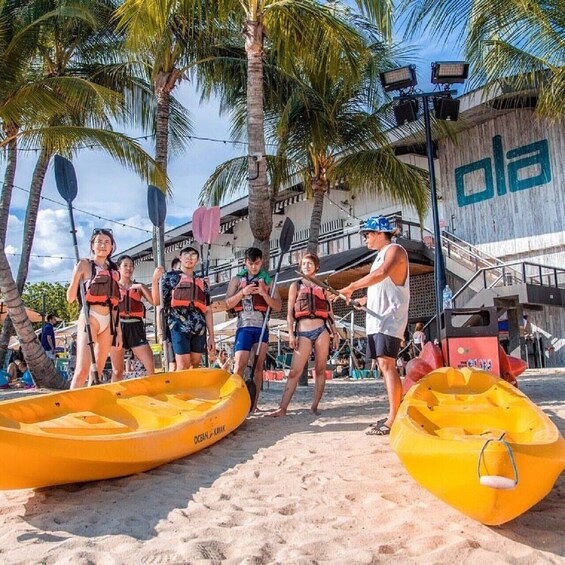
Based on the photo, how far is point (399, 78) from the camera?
28.5 feet

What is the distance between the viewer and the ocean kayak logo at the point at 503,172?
16828 millimetres

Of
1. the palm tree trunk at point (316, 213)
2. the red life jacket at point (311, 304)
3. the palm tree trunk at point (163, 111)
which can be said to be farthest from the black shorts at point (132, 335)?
the palm tree trunk at point (316, 213)

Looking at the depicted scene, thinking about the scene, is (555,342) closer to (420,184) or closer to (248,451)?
(420,184)

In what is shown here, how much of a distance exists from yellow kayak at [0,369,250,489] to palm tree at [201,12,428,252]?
686cm

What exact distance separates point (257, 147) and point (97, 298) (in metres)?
4.16

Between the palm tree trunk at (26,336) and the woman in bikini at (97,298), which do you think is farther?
the palm tree trunk at (26,336)

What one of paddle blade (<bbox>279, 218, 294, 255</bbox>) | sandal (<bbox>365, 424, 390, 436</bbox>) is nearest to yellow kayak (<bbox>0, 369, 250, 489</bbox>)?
sandal (<bbox>365, 424, 390, 436</bbox>)

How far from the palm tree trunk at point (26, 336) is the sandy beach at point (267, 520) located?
6.54 m

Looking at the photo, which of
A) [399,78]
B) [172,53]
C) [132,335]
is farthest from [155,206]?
[172,53]

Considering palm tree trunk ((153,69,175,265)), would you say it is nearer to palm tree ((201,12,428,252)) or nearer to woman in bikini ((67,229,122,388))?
palm tree ((201,12,428,252))

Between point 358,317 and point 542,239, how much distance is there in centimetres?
719

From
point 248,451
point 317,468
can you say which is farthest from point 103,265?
point 317,468

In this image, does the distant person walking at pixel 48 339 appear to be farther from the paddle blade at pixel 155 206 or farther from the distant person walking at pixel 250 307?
the distant person walking at pixel 250 307

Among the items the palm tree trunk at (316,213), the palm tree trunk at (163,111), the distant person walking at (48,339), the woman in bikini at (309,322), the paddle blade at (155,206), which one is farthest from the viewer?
the distant person walking at (48,339)
